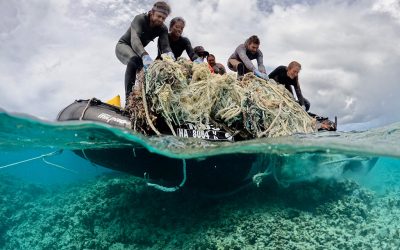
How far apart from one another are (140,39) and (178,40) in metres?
1.06

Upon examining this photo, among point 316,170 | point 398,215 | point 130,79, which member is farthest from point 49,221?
point 398,215

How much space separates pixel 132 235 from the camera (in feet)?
28.1

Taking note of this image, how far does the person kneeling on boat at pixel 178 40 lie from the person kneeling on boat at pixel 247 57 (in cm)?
135

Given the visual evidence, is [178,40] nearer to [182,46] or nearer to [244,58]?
[182,46]

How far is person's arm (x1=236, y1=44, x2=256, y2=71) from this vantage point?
868cm

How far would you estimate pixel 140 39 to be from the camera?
24.3 ft

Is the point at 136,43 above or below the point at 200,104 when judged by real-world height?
above

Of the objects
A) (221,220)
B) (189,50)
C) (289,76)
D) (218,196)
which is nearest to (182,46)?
(189,50)

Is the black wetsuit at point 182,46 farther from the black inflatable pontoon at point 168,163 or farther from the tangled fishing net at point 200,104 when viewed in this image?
the black inflatable pontoon at point 168,163

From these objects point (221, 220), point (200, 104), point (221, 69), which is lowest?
point (221, 220)

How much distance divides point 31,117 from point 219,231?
473 cm

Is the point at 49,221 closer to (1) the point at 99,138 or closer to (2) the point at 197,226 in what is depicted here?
(1) the point at 99,138

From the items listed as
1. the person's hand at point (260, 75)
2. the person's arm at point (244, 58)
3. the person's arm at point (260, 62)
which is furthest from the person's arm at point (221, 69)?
the person's hand at point (260, 75)

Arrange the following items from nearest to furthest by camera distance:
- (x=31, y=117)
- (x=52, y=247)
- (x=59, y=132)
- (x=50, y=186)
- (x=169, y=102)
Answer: (x=169, y=102), (x=31, y=117), (x=59, y=132), (x=52, y=247), (x=50, y=186)
